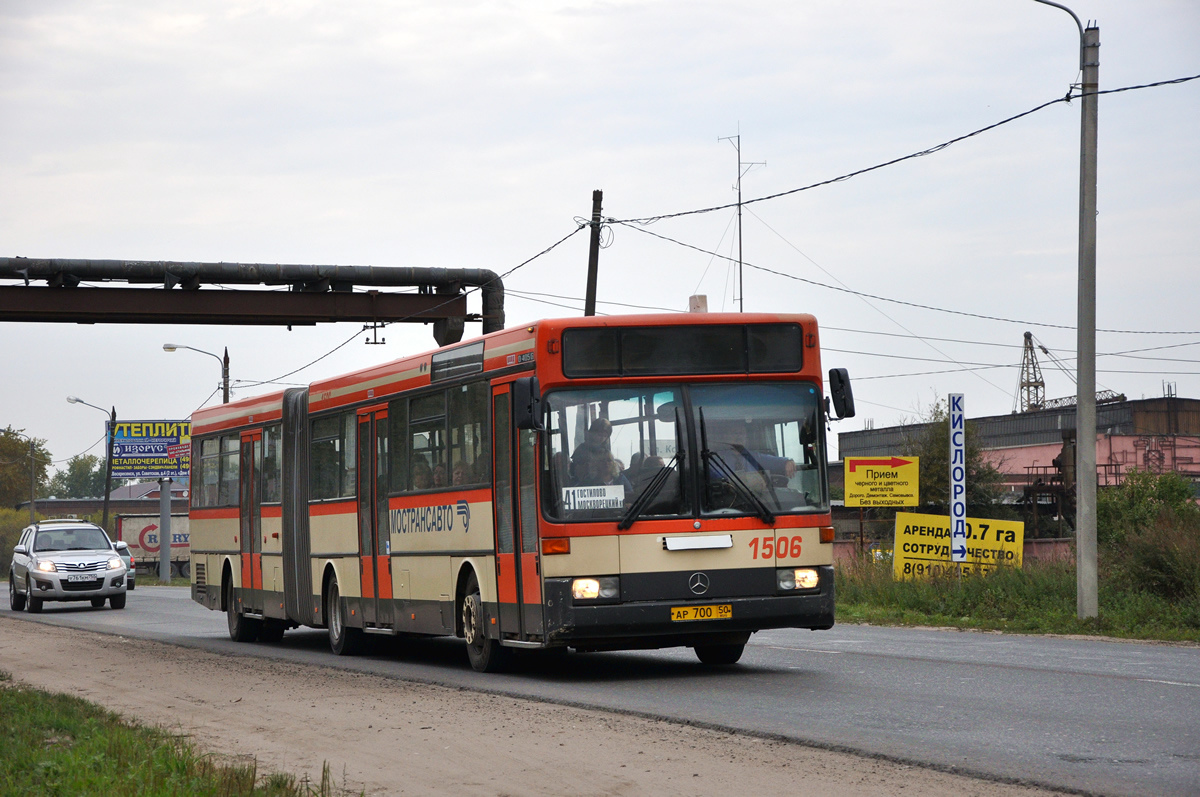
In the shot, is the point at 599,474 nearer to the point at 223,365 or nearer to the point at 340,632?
the point at 340,632

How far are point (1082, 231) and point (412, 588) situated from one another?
32.1 feet

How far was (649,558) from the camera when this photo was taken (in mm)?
12531

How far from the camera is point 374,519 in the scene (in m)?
16.9

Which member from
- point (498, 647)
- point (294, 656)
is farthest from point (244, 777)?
point (294, 656)

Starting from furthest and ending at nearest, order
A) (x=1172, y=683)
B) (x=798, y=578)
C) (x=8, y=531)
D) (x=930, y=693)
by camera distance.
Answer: (x=8, y=531), (x=798, y=578), (x=1172, y=683), (x=930, y=693)

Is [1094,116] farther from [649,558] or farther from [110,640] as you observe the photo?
[110,640]

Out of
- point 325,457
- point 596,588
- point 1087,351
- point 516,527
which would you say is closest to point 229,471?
point 325,457

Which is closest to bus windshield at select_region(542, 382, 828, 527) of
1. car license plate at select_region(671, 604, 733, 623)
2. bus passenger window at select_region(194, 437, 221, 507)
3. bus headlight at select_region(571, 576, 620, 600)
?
bus headlight at select_region(571, 576, 620, 600)

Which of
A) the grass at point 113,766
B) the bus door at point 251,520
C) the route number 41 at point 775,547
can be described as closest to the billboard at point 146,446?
the bus door at point 251,520

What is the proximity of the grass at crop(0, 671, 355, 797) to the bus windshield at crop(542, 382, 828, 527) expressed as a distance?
4.20 meters

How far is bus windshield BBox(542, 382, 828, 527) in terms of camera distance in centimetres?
1260

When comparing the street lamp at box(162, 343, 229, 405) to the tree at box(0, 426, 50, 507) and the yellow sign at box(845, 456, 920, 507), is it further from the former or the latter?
the tree at box(0, 426, 50, 507)

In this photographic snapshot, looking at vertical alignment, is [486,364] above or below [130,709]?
above

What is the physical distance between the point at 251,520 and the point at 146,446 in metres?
52.6
